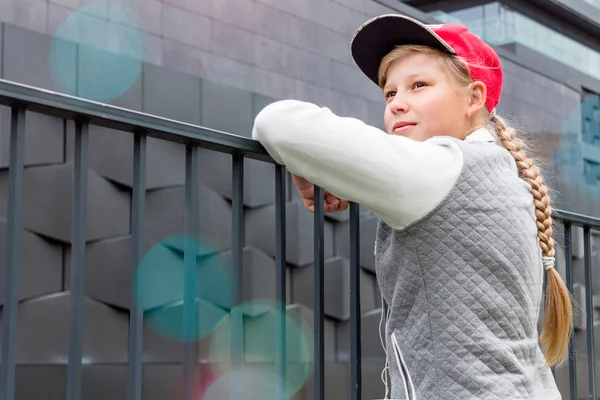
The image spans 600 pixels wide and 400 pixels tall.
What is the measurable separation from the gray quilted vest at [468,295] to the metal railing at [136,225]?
1.04 feet

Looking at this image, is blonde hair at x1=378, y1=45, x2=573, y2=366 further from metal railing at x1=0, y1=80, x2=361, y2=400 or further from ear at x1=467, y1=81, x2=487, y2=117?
metal railing at x1=0, y1=80, x2=361, y2=400

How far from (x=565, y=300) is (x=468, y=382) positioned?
44cm

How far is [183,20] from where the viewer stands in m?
A: 8.94

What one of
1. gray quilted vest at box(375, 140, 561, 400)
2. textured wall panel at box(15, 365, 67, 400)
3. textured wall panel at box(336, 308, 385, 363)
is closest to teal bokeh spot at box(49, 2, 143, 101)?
textured wall panel at box(15, 365, 67, 400)

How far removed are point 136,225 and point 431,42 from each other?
82 cm

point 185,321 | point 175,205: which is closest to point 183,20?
point 175,205

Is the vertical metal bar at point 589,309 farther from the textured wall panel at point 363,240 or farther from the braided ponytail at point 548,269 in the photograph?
the textured wall panel at point 363,240

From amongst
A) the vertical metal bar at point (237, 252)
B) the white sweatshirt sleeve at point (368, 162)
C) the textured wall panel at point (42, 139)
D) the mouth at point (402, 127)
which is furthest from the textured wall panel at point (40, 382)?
the white sweatshirt sleeve at point (368, 162)

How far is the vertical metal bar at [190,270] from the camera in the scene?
1.87 m

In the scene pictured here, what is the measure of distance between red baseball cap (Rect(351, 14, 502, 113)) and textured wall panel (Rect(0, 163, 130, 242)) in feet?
18.1

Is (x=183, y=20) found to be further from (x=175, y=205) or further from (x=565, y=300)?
(x=565, y=300)

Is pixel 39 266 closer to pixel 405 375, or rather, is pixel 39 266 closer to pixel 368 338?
pixel 368 338

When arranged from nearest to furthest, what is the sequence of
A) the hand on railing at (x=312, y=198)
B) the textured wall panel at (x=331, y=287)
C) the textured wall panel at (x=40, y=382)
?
→ 1. the hand on railing at (x=312, y=198)
2. the textured wall panel at (x=40, y=382)
3. the textured wall panel at (x=331, y=287)

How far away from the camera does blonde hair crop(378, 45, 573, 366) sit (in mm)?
2033
